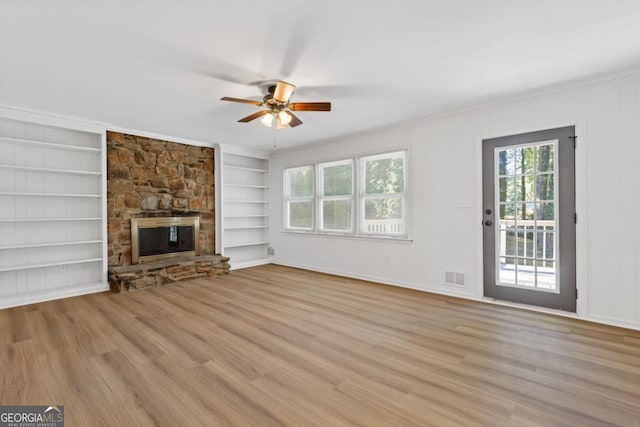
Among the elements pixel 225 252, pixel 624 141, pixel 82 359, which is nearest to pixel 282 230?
pixel 225 252

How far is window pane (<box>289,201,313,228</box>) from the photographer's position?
614 cm

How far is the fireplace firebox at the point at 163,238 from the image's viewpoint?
4887 mm

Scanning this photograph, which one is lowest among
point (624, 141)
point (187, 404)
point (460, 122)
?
point (187, 404)

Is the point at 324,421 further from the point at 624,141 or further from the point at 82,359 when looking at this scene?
the point at 624,141

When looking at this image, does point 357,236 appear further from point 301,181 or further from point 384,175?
point 301,181

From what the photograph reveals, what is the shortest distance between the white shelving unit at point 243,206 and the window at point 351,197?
70 cm

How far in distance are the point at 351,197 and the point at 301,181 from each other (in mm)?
1363

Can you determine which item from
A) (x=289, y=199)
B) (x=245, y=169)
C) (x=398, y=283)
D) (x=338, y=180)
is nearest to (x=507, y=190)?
(x=398, y=283)

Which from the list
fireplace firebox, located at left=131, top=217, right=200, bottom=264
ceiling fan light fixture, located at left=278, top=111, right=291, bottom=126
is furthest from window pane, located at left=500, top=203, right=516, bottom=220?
fireplace firebox, located at left=131, top=217, right=200, bottom=264

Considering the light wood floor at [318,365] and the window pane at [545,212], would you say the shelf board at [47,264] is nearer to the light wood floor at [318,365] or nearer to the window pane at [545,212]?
the light wood floor at [318,365]

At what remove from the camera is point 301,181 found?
627 centimetres

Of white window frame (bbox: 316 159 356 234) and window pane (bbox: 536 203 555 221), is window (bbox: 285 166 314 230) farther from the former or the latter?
window pane (bbox: 536 203 555 221)

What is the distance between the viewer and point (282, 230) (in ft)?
21.4

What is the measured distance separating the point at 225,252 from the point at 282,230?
1264 millimetres
